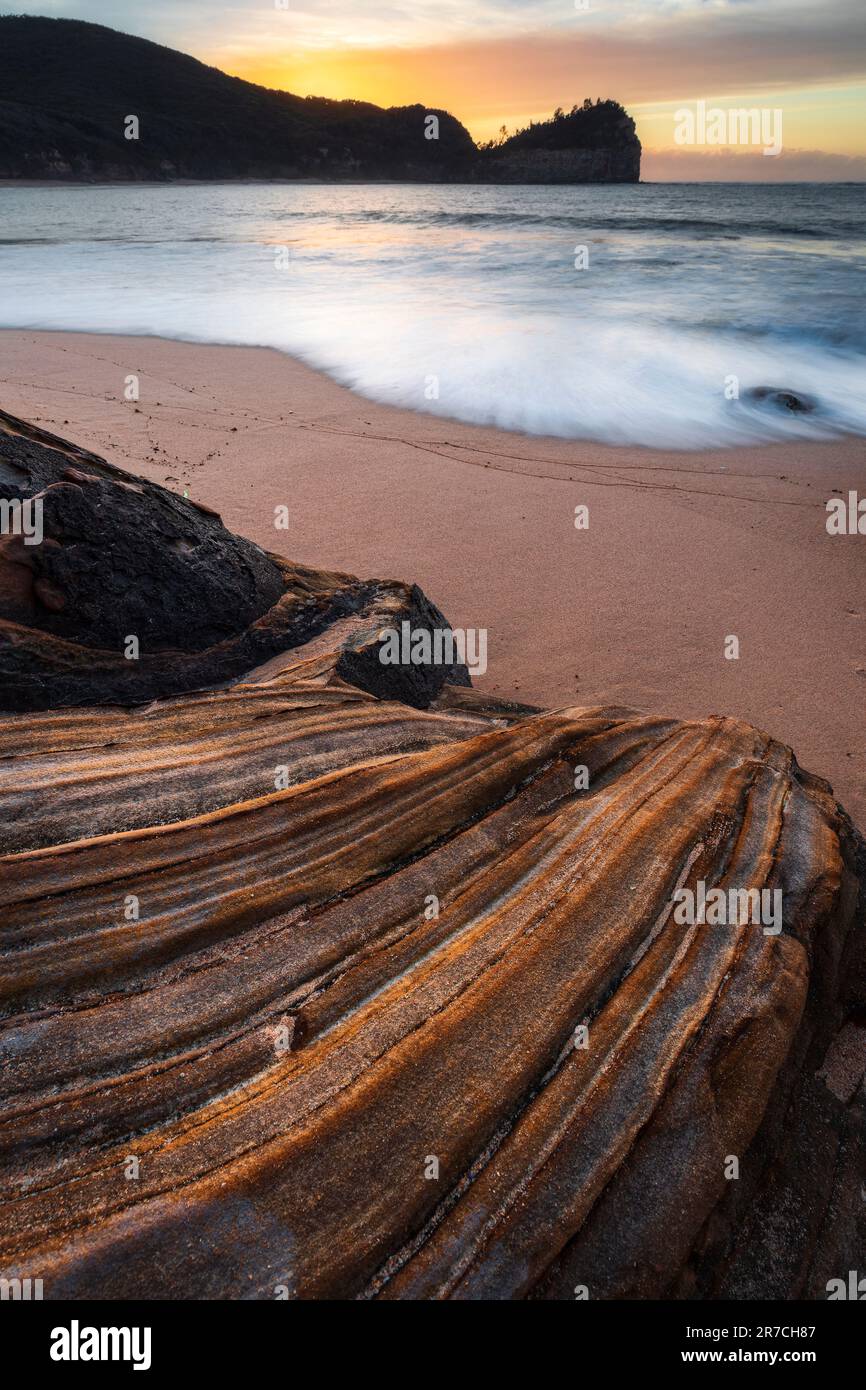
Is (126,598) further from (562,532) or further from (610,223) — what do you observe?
(610,223)

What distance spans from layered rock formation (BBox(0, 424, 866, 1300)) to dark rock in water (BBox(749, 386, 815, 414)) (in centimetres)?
985

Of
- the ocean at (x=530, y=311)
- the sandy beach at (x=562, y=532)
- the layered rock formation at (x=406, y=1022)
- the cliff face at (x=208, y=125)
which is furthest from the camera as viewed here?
the cliff face at (x=208, y=125)

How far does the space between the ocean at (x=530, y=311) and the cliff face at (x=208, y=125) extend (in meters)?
85.1

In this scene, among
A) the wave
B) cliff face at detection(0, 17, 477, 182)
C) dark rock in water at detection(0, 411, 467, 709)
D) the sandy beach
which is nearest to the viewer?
dark rock in water at detection(0, 411, 467, 709)

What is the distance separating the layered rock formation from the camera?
5.54ft

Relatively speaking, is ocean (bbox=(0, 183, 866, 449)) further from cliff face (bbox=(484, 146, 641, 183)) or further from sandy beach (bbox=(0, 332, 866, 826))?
cliff face (bbox=(484, 146, 641, 183))

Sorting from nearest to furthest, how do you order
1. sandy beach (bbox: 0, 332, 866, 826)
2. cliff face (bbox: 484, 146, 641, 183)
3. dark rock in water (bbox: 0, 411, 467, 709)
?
dark rock in water (bbox: 0, 411, 467, 709)
sandy beach (bbox: 0, 332, 866, 826)
cliff face (bbox: 484, 146, 641, 183)

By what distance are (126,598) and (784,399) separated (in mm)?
10781

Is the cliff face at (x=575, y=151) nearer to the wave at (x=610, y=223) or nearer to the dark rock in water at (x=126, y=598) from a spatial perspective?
the wave at (x=610, y=223)

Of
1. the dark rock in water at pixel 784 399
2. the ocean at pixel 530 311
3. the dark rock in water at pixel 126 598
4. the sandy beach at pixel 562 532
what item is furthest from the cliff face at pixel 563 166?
the dark rock in water at pixel 126 598

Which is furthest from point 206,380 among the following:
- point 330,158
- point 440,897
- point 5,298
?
point 330,158

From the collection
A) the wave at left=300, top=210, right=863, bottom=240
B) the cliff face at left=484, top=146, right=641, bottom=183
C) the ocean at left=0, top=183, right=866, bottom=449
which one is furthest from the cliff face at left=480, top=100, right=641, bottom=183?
the ocean at left=0, top=183, right=866, bottom=449

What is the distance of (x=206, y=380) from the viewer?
1180 centimetres

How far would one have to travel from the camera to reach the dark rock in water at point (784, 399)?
1134 centimetres
